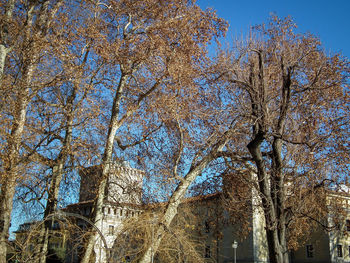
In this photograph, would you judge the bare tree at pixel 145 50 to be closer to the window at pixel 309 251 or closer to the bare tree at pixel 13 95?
the bare tree at pixel 13 95

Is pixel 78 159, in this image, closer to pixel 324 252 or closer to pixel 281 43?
pixel 281 43

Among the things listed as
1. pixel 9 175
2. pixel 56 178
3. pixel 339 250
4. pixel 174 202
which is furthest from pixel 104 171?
pixel 339 250

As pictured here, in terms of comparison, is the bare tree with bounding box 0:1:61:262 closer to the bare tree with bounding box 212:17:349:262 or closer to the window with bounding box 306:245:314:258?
the bare tree with bounding box 212:17:349:262

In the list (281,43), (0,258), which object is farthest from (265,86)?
(0,258)

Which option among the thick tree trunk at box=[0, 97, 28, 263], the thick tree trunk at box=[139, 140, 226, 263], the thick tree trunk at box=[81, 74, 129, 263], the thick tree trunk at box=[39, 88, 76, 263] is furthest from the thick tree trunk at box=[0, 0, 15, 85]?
the thick tree trunk at box=[139, 140, 226, 263]

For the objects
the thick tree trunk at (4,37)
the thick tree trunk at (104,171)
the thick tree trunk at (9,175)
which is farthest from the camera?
the thick tree trunk at (104,171)

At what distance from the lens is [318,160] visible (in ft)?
45.2

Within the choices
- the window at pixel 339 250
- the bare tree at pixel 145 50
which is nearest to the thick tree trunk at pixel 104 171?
the bare tree at pixel 145 50

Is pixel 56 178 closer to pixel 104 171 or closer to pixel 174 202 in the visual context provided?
pixel 104 171

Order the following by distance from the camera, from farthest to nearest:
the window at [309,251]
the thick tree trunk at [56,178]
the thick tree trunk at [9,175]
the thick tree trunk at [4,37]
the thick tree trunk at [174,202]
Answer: the window at [309,251] → the thick tree trunk at [56,178] → the thick tree trunk at [4,37] → the thick tree trunk at [174,202] → the thick tree trunk at [9,175]

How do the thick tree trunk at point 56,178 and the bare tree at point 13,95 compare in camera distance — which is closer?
the bare tree at point 13,95

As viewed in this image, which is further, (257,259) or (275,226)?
(257,259)

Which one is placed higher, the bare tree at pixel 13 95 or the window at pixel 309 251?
the bare tree at pixel 13 95

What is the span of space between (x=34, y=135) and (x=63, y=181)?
265 cm
